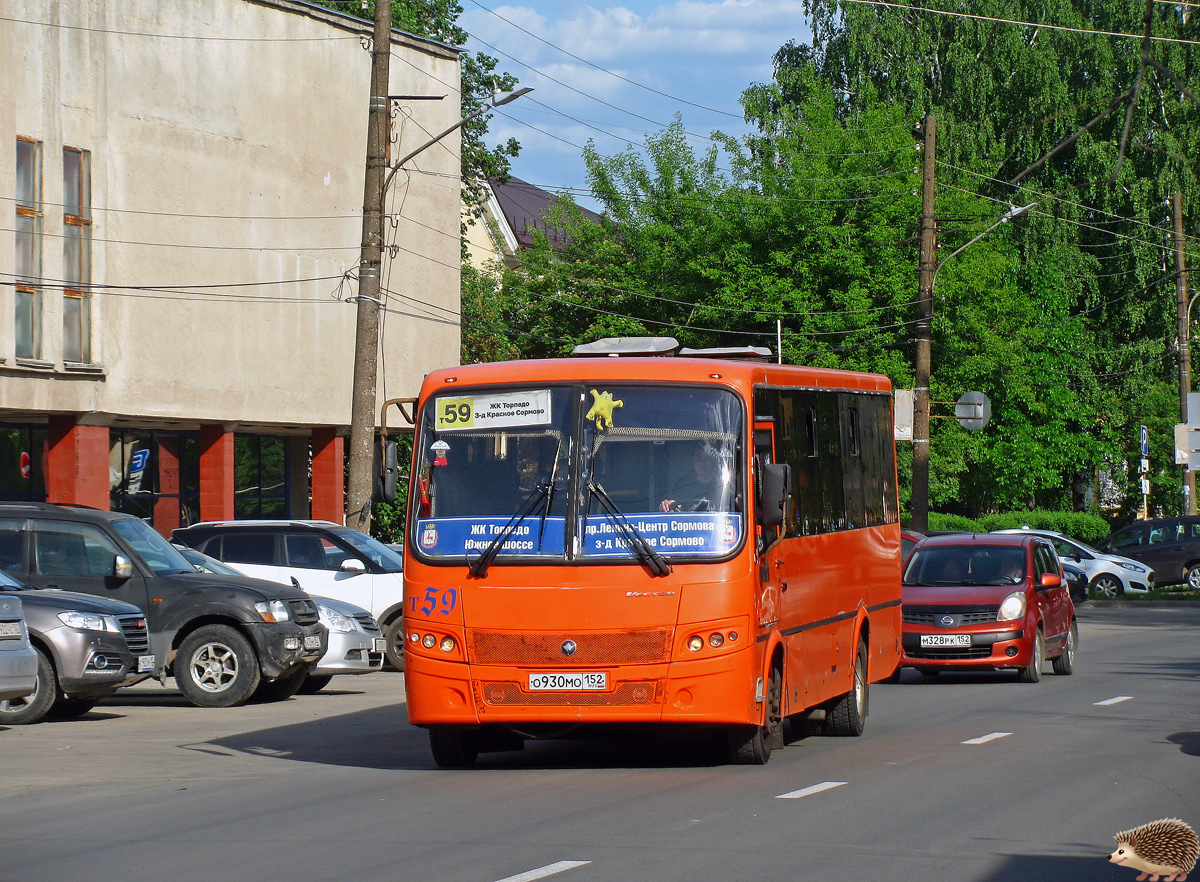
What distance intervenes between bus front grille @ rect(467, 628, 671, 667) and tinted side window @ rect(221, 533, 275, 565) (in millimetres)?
10411

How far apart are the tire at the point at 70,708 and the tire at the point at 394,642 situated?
445cm

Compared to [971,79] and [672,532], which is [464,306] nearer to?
[971,79]

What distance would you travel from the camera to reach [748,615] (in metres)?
11.2

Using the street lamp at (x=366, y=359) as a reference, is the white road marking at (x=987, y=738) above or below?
below

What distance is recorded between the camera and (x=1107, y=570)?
129ft

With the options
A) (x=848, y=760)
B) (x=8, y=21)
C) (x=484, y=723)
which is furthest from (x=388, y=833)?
(x=8, y=21)

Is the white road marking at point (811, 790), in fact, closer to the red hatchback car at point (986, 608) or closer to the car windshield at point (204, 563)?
the red hatchback car at point (986, 608)

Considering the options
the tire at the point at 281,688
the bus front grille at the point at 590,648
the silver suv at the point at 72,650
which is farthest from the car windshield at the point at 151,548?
the bus front grille at the point at 590,648

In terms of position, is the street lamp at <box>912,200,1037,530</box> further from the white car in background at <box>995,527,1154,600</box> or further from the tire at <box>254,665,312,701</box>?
the tire at <box>254,665,312,701</box>

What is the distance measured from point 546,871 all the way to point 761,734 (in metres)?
4.15

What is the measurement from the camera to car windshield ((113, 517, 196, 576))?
57.6 feet

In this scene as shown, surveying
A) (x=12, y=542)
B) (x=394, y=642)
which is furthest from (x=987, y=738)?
(x=12, y=542)

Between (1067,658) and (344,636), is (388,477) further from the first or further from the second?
(1067,658)

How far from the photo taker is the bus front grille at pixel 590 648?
36.6 feet
